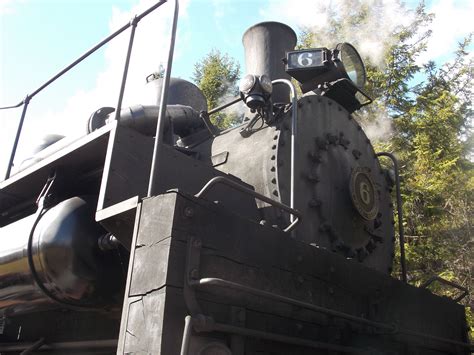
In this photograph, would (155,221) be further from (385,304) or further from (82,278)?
(385,304)

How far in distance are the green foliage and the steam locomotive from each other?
224 inches

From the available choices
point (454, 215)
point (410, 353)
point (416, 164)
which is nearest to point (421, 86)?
point (416, 164)

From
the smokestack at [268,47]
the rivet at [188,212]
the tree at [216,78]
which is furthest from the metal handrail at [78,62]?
the tree at [216,78]

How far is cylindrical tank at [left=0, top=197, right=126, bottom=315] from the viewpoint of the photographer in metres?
2.55

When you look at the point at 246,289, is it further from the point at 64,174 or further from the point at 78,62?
the point at 78,62

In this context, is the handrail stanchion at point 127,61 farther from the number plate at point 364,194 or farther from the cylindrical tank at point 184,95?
the cylindrical tank at point 184,95

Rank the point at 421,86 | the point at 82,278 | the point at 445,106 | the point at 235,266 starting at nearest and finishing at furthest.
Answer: the point at 235,266 < the point at 82,278 < the point at 445,106 < the point at 421,86

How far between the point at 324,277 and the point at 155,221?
1.04m

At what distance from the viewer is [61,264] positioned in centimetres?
254

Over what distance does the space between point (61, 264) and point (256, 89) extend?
1.60m

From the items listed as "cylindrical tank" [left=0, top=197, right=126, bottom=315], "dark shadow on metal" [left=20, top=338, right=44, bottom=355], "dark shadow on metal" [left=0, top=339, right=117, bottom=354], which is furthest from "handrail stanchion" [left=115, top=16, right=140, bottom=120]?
"dark shadow on metal" [left=20, top=338, right=44, bottom=355]

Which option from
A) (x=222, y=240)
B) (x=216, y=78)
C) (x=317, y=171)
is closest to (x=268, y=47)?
(x=317, y=171)

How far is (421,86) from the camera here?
13070 mm

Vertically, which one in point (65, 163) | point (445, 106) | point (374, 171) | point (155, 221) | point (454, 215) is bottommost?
point (155, 221)
